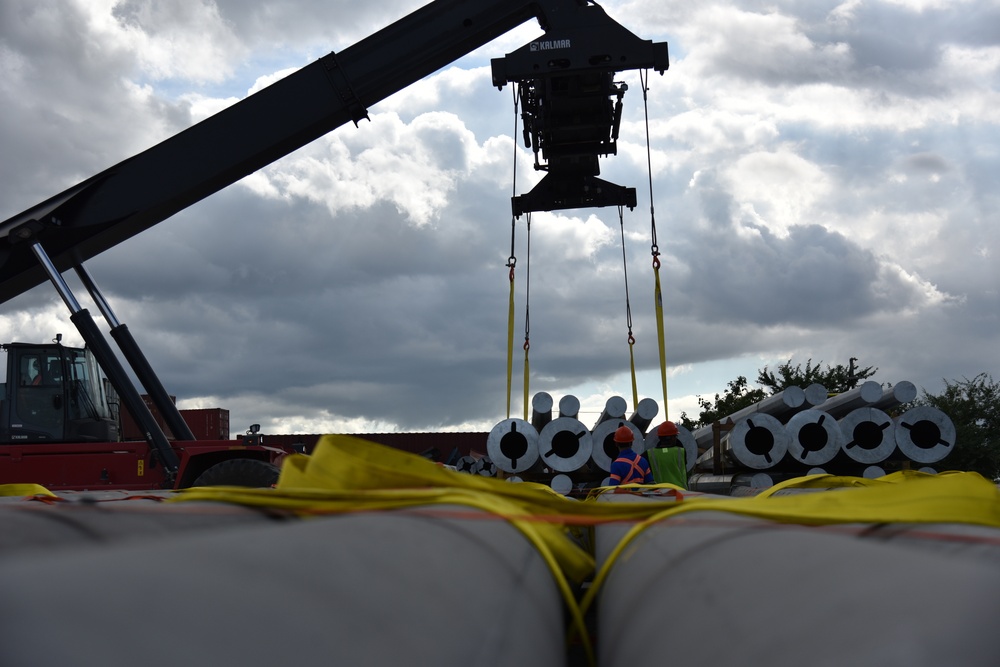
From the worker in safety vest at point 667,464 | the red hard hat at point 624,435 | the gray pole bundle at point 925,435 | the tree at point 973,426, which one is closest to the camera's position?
the worker in safety vest at point 667,464

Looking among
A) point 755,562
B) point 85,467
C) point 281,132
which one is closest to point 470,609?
point 755,562

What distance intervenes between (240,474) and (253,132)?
3.59 metres

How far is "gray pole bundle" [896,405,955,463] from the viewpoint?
966cm

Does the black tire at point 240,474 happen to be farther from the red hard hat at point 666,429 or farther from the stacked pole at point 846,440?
the stacked pole at point 846,440

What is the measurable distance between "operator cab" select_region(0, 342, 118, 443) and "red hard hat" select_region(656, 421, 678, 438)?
615cm

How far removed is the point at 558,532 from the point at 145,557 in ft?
3.58

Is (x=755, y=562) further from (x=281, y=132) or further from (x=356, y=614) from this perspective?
(x=281, y=132)

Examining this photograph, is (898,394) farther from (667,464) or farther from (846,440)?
(667,464)

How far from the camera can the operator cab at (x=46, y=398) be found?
31.3 ft

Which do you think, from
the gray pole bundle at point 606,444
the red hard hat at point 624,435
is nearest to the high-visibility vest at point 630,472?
the red hard hat at point 624,435

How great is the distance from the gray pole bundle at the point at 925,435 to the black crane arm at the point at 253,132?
18.4 feet

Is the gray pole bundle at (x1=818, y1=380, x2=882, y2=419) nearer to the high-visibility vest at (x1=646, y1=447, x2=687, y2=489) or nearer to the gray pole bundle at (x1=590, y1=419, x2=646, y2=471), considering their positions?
the gray pole bundle at (x1=590, y1=419, x2=646, y2=471)

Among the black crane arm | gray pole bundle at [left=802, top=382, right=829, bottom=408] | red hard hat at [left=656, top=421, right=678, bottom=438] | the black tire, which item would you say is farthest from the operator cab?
gray pole bundle at [left=802, top=382, right=829, bottom=408]

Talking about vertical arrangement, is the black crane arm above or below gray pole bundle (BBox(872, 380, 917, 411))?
above
